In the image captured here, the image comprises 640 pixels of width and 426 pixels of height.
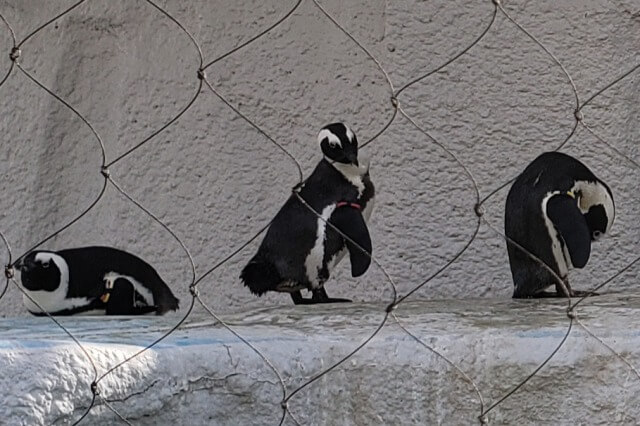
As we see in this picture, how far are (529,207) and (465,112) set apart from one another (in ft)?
0.86

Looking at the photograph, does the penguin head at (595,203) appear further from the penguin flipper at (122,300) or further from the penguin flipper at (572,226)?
the penguin flipper at (122,300)

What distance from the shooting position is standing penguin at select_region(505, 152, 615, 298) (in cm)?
155

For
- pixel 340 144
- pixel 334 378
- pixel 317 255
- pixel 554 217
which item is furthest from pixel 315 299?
pixel 334 378

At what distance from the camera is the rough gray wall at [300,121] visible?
180cm

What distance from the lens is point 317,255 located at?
64.1 inches

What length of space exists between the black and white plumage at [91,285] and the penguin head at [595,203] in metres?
0.44

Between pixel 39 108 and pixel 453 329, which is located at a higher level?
pixel 39 108

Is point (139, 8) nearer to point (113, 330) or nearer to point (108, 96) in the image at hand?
point (108, 96)

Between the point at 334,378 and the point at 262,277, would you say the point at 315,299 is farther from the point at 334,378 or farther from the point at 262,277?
the point at 334,378

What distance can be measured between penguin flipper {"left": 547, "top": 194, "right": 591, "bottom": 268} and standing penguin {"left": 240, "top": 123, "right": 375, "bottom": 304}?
0.20 metres

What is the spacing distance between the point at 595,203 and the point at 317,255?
293 millimetres

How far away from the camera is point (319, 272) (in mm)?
1629

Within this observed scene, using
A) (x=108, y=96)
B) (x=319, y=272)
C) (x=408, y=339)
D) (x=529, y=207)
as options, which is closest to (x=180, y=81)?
(x=108, y=96)

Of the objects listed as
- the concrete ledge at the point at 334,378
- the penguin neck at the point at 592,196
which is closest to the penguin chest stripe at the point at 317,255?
the penguin neck at the point at 592,196
